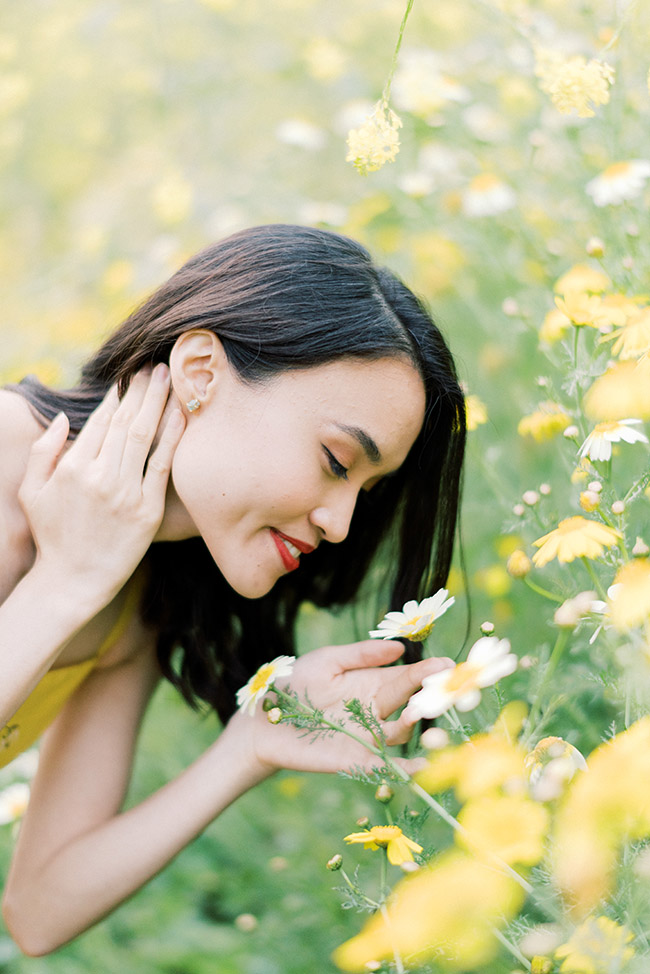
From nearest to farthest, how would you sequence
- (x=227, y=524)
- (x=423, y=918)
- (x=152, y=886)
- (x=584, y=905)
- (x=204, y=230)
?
1. (x=423, y=918)
2. (x=584, y=905)
3. (x=227, y=524)
4. (x=152, y=886)
5. (x=204, y=230)

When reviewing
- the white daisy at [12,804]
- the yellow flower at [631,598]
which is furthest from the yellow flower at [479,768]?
the white daisy at [12,804]

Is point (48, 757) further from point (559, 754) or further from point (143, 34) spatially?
point (143, 34)

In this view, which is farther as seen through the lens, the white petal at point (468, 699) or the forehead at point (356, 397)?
the forehead at point (356, 397)

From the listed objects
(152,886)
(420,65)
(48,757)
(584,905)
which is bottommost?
(152,886)

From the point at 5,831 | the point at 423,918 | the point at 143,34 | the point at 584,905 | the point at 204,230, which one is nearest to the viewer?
the point at 423,918

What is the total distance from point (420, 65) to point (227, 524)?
107 centimetres

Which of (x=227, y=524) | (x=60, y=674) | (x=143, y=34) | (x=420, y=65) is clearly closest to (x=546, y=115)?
(x=420, y=65)

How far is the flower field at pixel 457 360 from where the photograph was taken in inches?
21.5

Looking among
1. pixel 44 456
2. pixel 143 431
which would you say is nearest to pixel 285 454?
pixel 143 431

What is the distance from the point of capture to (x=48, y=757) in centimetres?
115

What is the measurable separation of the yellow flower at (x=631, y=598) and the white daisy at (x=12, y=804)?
3.73 ft

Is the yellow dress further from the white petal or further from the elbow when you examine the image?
the white petal

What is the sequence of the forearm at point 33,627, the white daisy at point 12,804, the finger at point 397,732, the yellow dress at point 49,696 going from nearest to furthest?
the finger at point 397,732
the forearm at point 33,627
the yellow dress at point 49,696
the white daisy at point 12,804

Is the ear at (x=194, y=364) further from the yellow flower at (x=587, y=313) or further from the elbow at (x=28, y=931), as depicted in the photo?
the elbow at (x=28, y=931)
